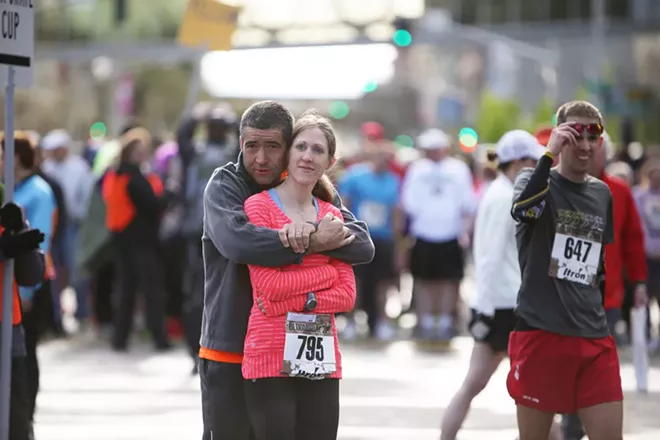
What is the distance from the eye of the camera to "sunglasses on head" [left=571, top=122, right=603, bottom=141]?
22.3ft

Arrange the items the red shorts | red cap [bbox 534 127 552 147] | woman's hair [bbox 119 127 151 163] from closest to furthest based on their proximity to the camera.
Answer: the red shorts, red cap [bbox 534 127 552 147], woman's hair [bbox 119 127 151 163]

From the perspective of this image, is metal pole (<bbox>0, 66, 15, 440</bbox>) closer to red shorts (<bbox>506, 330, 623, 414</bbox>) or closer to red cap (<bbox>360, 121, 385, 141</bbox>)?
red shorts (<bbox>506, 330, 623, 414</bbox>)

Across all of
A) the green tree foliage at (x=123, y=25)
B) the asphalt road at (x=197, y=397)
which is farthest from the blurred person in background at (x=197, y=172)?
the green tree foliage at (x=123, y=25)

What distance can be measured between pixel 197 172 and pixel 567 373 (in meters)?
6.55

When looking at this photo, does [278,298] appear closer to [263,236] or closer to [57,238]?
[263,236]

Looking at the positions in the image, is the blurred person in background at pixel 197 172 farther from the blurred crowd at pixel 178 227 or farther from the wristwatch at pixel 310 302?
the wristwatch at pixel 310 302

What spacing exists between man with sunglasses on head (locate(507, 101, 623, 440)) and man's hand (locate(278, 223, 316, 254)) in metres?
1.39

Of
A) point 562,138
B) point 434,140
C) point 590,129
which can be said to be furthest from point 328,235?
point 434,140

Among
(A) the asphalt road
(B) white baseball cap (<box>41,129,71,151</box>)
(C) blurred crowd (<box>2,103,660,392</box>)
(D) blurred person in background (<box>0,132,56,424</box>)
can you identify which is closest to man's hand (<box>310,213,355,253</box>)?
(D) blurred person in background (<box>0,132,56,424</box>)

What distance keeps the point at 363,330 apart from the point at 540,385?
35.7ft

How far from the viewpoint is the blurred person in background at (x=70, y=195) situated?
55.1 ft

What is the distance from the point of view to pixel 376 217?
16.6 m

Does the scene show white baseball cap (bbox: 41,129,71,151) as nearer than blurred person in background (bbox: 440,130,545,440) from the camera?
No

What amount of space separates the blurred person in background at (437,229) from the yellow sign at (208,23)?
2.46m
